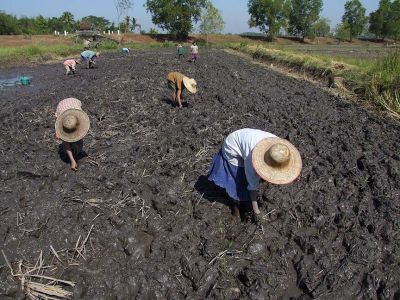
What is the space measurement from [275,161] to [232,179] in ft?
2.59

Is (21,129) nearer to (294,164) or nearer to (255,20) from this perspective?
(294,164)

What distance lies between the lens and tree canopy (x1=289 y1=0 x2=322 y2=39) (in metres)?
63.8

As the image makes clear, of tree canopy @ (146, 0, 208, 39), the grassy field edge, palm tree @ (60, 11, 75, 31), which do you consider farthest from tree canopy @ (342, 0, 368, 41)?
the grassy field edge

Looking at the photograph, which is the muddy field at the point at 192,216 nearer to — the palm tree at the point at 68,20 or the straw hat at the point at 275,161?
the straw hat at the point at 275,161

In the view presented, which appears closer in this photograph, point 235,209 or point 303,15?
point 235,209

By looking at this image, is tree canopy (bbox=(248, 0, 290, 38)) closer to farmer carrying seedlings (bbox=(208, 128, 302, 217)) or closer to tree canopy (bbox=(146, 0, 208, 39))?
tree canopy (bbox=(146, 0, 208, 39))

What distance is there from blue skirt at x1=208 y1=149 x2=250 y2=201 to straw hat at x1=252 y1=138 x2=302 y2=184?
1.88ft

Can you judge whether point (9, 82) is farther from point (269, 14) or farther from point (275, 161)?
point (269, 14)

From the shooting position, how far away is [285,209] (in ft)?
14.4

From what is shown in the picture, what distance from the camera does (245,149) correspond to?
145 inches

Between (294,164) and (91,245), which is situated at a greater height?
(294,164)

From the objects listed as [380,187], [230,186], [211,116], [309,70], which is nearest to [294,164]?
[230,186]

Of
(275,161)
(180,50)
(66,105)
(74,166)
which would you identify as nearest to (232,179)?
(275,161)

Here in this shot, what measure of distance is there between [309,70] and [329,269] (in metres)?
12.4
